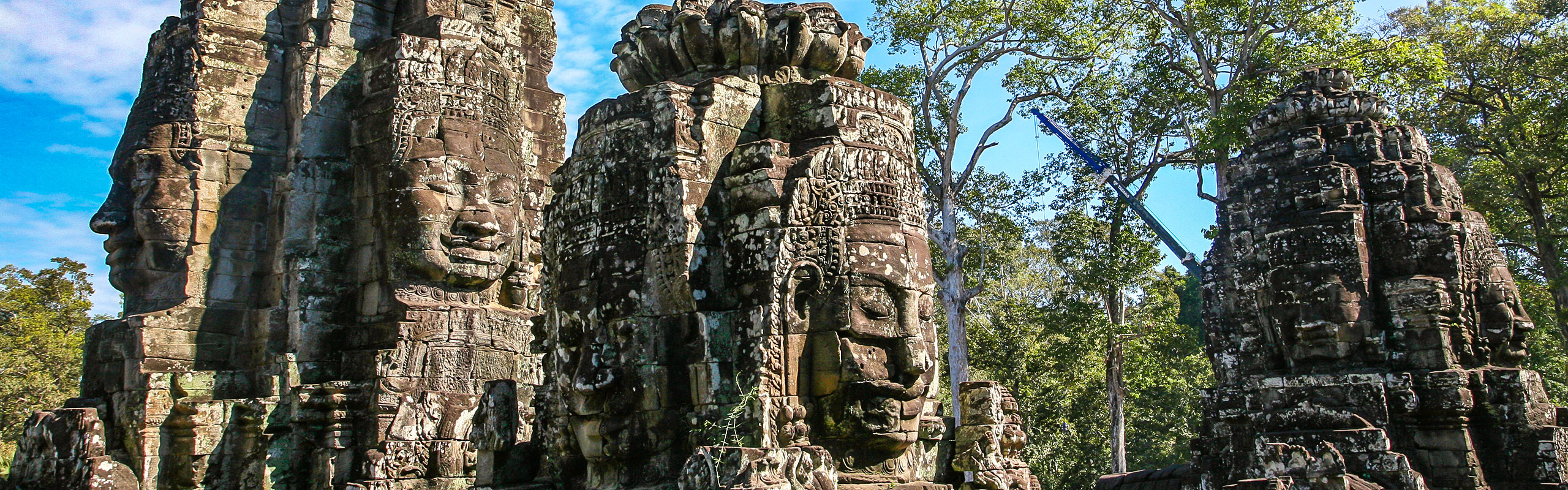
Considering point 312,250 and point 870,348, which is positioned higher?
point 312,250

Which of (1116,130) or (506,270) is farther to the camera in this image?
(1116,130)

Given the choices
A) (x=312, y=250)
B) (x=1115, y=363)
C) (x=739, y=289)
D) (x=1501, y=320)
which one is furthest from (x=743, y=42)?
(x=1115, y=363)

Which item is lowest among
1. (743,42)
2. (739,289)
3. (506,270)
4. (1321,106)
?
(739,289)

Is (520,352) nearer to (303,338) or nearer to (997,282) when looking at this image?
(303,338)

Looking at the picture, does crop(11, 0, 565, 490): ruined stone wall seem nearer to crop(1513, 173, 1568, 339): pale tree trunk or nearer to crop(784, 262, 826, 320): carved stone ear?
crop(784, 262, 826, 320): carved stone ear

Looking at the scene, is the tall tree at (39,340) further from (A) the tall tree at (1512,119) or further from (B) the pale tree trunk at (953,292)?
(A) the tall tree at (1512,119)

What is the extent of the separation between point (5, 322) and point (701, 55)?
2116 centimetres

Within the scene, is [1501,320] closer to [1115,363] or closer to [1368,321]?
[1368,321]

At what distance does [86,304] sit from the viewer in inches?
977

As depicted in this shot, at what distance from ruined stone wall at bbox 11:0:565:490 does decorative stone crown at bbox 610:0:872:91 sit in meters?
3.28

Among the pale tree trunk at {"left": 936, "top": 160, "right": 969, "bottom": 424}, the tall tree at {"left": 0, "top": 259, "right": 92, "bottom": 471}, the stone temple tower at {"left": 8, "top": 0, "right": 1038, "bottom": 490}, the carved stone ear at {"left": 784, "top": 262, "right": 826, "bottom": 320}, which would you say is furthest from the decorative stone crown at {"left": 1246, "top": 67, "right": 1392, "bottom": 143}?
the tall tree at {"left": 0, "top": 259, "right": 92, "bottom": 471}

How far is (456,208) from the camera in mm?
10812

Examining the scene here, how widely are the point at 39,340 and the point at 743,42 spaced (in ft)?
67.4

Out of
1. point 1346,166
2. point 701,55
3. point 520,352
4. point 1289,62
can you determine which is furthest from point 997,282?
point 701,55
